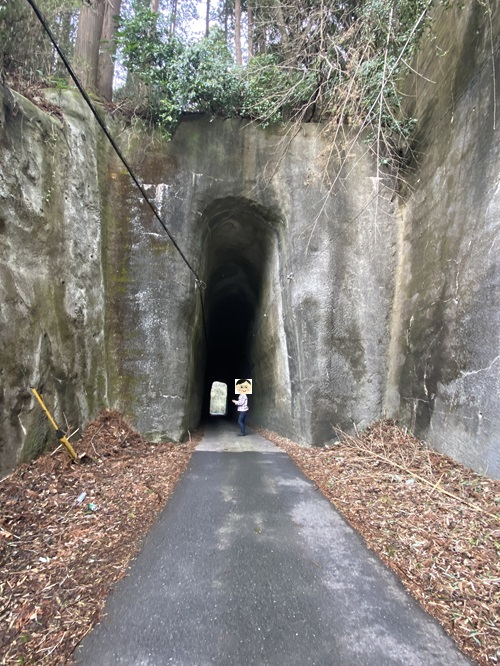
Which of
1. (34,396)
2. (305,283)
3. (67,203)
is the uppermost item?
(67,203)

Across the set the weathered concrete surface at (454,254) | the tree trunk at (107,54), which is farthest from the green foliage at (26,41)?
the weathered concrete surface at (454,254)

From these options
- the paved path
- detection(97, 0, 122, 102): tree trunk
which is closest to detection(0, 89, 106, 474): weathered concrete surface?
detection(97, 0, 122, 102): tree trunk

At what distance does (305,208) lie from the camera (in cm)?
644

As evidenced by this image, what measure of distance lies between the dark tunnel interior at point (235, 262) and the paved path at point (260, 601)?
18.6 ft

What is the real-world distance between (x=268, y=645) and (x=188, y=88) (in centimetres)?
771

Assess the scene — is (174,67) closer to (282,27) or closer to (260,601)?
(282,27)

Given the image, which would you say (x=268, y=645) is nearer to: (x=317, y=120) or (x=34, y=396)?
(x=34, y=396)

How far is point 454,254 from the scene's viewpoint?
4.46 m

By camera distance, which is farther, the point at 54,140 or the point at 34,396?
the point at 54,140

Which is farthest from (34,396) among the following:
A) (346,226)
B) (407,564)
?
(346,226)

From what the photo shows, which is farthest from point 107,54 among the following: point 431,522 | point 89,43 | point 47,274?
point 431,522

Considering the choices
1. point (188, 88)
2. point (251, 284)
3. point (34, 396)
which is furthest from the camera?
Result: point (251, 284)

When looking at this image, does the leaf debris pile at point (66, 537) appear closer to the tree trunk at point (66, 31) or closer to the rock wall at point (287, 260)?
the rock wall at point (287, 260)

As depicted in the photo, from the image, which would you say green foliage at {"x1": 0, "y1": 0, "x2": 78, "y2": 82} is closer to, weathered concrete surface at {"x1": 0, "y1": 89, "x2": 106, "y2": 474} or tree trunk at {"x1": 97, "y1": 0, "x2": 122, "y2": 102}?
tree trunk at {"x1": 97, "y1": 0, "x2": 122, "y2": 102}
